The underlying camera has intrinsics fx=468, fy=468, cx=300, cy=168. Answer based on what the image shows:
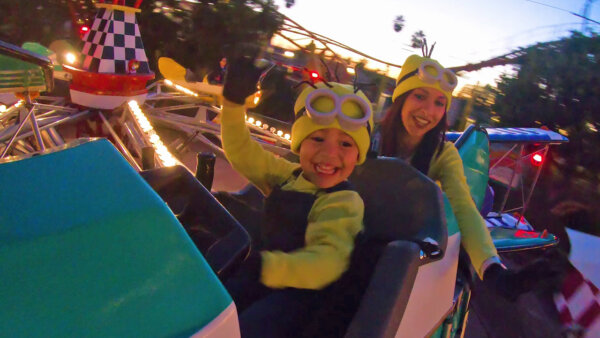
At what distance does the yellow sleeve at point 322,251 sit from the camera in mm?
1117

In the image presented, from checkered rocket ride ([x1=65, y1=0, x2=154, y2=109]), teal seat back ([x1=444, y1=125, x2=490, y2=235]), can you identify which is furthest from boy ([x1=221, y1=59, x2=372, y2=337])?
checkered rocket ride ([x1=65, y1=0, x2=154, y2=109])

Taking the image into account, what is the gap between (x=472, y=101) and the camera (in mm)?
5957

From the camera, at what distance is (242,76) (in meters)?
1.41

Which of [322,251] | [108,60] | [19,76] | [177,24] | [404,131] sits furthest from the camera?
[177,24]

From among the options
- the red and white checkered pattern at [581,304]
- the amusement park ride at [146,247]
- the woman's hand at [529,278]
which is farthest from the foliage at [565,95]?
the woman's hand at [529,278]

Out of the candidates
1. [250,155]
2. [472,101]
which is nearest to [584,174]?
[472,101]

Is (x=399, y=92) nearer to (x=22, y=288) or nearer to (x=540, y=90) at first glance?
(x=22, y=288)

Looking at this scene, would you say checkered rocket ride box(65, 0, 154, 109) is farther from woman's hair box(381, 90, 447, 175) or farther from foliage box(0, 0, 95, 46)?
foliage box(0, 0, 95, 46)

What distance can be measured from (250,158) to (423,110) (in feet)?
2.99

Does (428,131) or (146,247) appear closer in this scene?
(146,247)

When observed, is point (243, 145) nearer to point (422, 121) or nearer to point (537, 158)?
point (422, 121)

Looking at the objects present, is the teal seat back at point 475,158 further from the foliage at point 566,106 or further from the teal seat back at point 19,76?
the foliage at point 566,106

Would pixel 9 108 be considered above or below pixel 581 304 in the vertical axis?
above

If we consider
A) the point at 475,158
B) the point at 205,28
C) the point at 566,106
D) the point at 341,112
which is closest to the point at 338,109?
the point at 341,112
